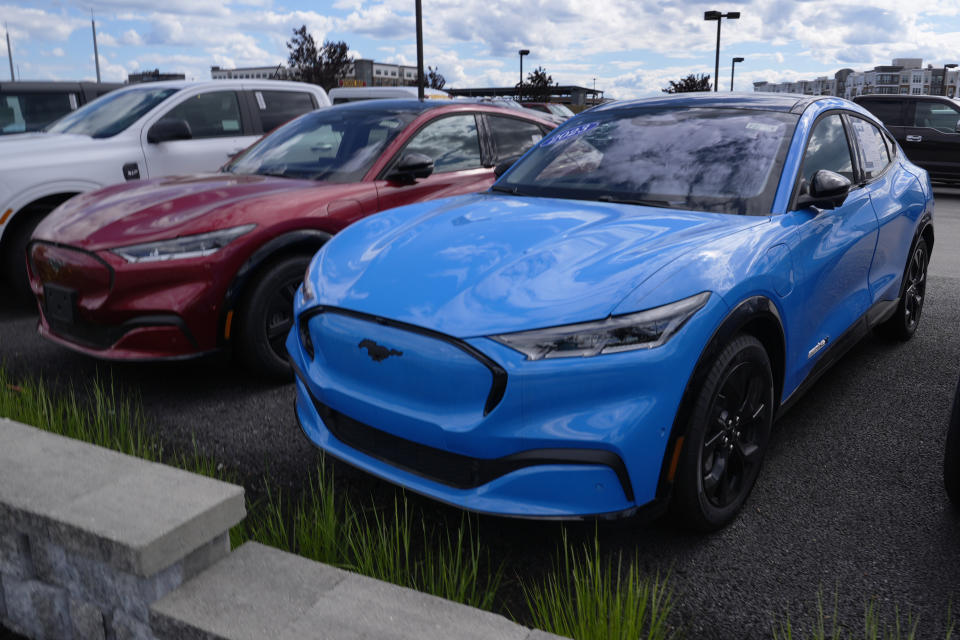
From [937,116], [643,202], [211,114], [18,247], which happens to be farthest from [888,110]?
[18,247]

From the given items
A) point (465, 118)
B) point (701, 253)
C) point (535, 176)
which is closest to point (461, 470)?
point (701, 253)

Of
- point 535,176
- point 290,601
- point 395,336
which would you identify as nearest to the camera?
point 290,601

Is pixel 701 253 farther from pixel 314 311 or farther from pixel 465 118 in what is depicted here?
pixel 465 118

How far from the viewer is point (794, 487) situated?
325 centimetres

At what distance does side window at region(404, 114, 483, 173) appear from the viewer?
16.7 ft

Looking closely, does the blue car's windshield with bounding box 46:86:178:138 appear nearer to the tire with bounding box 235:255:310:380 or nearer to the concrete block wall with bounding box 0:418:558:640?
the tire with bounding box 235:255:310:380

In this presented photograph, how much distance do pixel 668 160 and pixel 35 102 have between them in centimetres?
940

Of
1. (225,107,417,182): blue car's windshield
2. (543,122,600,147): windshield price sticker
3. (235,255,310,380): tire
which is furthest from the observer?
(225,107,417,182): blue car's windshield

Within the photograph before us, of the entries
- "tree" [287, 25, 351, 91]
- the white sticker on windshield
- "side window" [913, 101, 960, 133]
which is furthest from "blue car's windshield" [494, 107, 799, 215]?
"tree" [287, 25, 351, 91]

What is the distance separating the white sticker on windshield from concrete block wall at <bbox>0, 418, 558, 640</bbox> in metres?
2.50

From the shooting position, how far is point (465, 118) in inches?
214

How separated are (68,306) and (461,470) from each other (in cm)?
256

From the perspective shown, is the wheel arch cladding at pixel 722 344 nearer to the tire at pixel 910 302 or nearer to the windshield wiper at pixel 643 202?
the windshield wiper at pixel 643 202

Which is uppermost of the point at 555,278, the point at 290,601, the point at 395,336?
the point at 555,278
